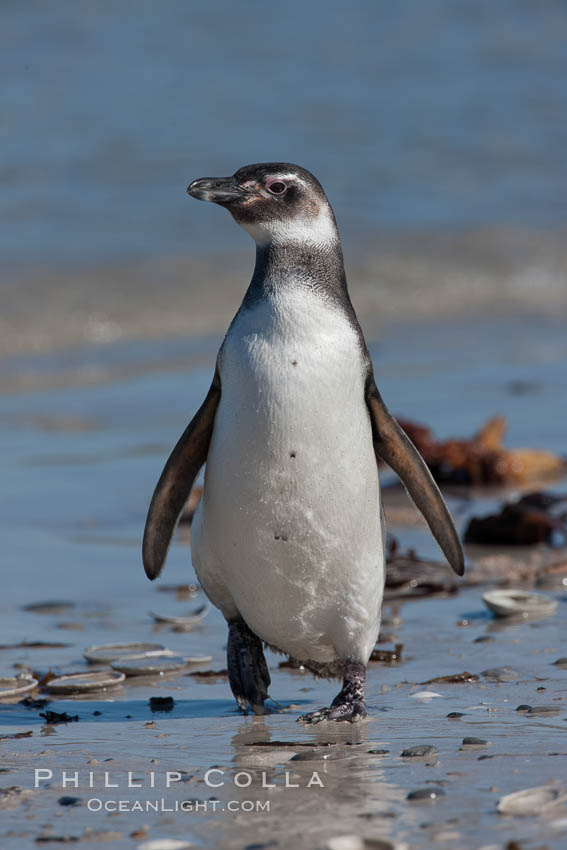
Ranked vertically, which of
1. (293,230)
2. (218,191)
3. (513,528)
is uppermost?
(218,191)

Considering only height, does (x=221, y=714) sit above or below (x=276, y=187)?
below

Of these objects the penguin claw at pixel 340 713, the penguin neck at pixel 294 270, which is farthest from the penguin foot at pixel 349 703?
the penguin neck at pixel 294 270

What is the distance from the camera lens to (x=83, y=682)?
13.1ft

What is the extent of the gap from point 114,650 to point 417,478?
1.11m

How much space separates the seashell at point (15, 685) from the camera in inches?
153

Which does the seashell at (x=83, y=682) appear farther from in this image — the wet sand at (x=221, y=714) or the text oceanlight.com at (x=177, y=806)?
the text oceanlight.com at (x=177, y=806)

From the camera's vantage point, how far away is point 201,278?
548 inches

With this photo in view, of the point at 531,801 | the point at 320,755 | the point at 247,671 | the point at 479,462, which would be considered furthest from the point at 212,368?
the point at 531,801

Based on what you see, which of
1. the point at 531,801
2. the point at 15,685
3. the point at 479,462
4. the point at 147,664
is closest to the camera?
the point at 531,801

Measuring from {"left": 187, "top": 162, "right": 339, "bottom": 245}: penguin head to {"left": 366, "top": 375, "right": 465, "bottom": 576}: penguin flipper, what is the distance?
0.55 meters

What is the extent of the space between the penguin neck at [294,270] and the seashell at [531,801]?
5.17 ft

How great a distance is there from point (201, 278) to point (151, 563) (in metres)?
10.1

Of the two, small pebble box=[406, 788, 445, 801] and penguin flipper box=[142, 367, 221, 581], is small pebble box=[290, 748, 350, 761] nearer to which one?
small pebble box=[406, 788, 445, 801]

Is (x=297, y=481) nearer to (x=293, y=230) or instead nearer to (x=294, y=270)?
(x=294, y=270)
